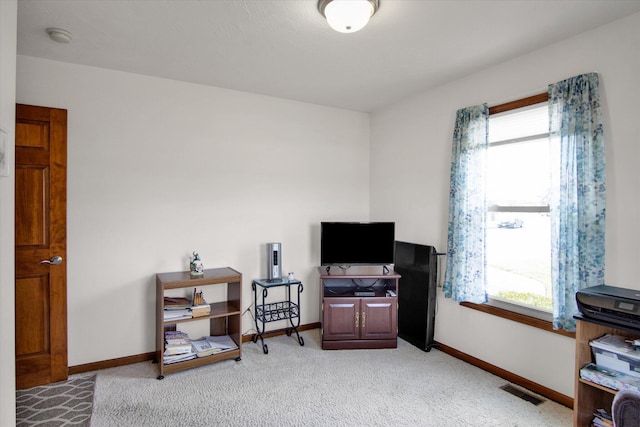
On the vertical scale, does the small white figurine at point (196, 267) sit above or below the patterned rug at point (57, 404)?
above

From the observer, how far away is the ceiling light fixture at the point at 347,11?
191cm

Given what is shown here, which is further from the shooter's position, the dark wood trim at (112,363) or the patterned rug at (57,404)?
the dark wood trim at (112,363)

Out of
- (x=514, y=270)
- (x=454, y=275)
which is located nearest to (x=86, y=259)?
(x=454, y=275)

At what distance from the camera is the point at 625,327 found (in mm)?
1784

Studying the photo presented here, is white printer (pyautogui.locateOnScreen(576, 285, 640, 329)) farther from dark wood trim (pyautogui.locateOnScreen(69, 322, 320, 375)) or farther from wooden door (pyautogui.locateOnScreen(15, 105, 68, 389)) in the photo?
wooden door (pyautogui.locateOnScreen(15, 105, 68, 389))

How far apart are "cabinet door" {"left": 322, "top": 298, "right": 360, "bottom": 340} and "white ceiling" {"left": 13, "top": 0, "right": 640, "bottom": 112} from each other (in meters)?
2.19

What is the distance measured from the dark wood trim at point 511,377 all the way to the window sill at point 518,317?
0.45 metres

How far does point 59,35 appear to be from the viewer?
237 cm

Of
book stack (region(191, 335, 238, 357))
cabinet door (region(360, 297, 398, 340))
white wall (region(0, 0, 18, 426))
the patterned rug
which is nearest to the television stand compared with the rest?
cabinet door (region(360, 297, 398, 340))

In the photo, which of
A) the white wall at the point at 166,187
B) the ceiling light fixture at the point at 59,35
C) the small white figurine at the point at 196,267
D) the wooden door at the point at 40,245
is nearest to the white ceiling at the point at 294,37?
the ceiling light fixture at the point at 59,35

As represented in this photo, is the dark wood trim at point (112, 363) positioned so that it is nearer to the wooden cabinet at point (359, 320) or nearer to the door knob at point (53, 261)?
the door knob at point (53, 261)

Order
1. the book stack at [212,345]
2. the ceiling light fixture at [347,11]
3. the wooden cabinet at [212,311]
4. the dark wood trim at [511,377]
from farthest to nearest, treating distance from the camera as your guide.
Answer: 1. the book stack at [212,345]
2. the wooden cabinet at [212,311]
3. the dark wood trim at [511,377]
4. the ceiling light fixture at [347,11]

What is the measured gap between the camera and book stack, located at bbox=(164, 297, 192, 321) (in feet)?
9.70

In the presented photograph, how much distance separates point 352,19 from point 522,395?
2.92 m
